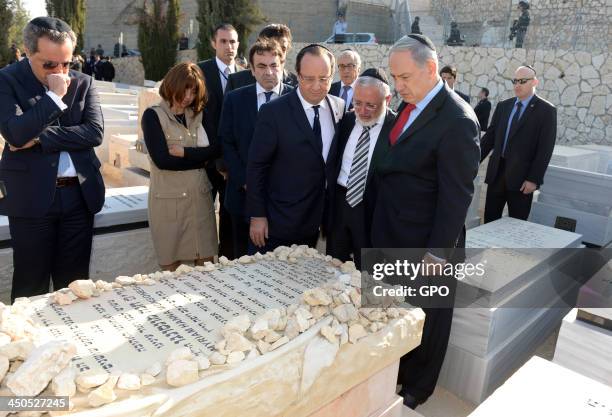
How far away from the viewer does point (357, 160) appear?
2.65 meters

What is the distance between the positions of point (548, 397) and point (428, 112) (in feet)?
4.02

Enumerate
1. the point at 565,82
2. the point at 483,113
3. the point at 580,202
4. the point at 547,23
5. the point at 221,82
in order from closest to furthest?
the point at 221,82 → the point at 580,202 → the point at 483,113 → the point at 565,82 → the point at 547,23

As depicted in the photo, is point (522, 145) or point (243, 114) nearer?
point (243, 114)

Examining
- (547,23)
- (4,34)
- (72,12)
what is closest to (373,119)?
(547,23)

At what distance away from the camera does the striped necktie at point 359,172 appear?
2604 millimetres

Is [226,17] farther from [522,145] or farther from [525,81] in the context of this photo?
[522,145]

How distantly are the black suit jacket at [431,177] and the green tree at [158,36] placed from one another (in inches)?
781

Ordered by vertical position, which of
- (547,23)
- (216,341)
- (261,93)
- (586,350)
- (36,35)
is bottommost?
(586,350)

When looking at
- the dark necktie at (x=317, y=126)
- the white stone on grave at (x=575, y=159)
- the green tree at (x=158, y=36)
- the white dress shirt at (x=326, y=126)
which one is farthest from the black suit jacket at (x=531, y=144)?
the green tree at (x=158, y=36)

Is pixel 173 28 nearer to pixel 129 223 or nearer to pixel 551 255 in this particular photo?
pixel 129 223

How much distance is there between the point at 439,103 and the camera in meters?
2.13

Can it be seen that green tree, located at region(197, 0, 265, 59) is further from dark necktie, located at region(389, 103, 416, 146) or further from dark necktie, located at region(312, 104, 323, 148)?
dark necktie, located at region(389, 103, 416, 146)

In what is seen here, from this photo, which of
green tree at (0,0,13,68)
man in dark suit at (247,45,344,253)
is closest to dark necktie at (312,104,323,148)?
man in dark suit at (247,45,344,253)

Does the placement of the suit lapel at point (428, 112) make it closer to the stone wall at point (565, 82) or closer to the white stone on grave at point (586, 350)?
the white stone on grave at point (586, 350)
